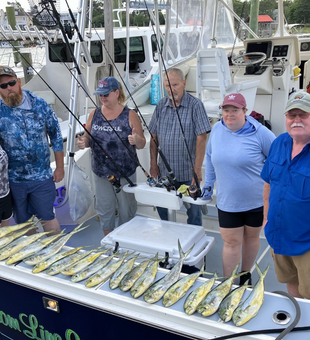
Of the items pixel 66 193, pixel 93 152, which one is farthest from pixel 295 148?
pixel 66 193

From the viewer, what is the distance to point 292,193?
1.84 m

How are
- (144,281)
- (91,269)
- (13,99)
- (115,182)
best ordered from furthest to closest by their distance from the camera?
1. (115,182)
2. (13,99)
3. (91,269)
4. (144,281)

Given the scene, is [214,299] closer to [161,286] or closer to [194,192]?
[161,286]

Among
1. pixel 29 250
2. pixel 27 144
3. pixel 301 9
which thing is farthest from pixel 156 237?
pixel 301 9

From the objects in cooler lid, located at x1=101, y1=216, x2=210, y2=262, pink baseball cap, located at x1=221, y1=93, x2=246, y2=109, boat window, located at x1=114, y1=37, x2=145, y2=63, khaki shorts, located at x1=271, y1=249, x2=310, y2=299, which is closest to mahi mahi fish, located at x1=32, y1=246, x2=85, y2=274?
cooler lid, located at x1=101, y1=216, x2=210, y2=262

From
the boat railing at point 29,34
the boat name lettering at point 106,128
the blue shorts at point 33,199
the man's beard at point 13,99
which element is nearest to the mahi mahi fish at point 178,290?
the boat name lettering at point 106,128

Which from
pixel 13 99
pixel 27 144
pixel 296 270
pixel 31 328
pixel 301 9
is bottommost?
pixel 31 328

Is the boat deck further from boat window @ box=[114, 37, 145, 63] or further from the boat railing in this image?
boat window @ box=[114, 37, 145, 63]

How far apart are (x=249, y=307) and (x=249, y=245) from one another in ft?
3.66

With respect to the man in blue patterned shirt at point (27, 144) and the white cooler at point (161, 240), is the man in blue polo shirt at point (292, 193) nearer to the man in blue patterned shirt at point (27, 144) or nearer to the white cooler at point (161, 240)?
the white cooler at point (161, 240)

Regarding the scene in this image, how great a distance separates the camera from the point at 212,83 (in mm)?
4629

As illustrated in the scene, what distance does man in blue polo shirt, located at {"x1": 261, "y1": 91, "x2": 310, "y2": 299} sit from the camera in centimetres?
181

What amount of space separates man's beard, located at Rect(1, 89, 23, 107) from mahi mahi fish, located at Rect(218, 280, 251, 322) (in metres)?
2.07

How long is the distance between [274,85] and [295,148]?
383 cm
